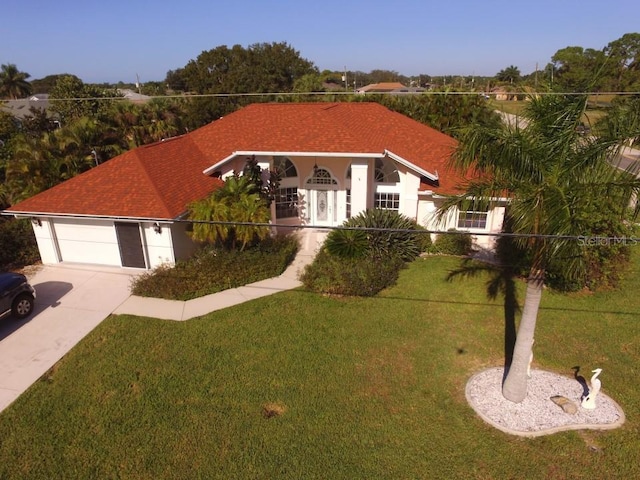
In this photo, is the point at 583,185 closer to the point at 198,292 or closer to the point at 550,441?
the point at 550,441

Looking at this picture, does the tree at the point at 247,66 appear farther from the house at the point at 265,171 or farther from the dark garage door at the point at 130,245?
the dark garage door at the point at 130,245

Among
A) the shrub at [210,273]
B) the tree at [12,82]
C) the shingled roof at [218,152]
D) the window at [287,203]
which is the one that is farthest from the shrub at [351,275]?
the tree at [12,82]

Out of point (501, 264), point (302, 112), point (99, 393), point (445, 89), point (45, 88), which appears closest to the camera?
point (99, 393)

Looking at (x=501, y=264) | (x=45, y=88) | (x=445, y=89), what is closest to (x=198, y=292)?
(x=501, y=264)

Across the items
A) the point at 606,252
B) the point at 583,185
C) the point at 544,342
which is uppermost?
the point at 583,185

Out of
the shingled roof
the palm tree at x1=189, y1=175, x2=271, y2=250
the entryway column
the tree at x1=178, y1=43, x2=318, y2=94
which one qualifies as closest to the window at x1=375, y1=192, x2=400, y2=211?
the entryway column

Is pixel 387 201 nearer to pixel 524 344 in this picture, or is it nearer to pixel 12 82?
pixel 524 344

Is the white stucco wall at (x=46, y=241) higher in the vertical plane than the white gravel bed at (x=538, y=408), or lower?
higher
